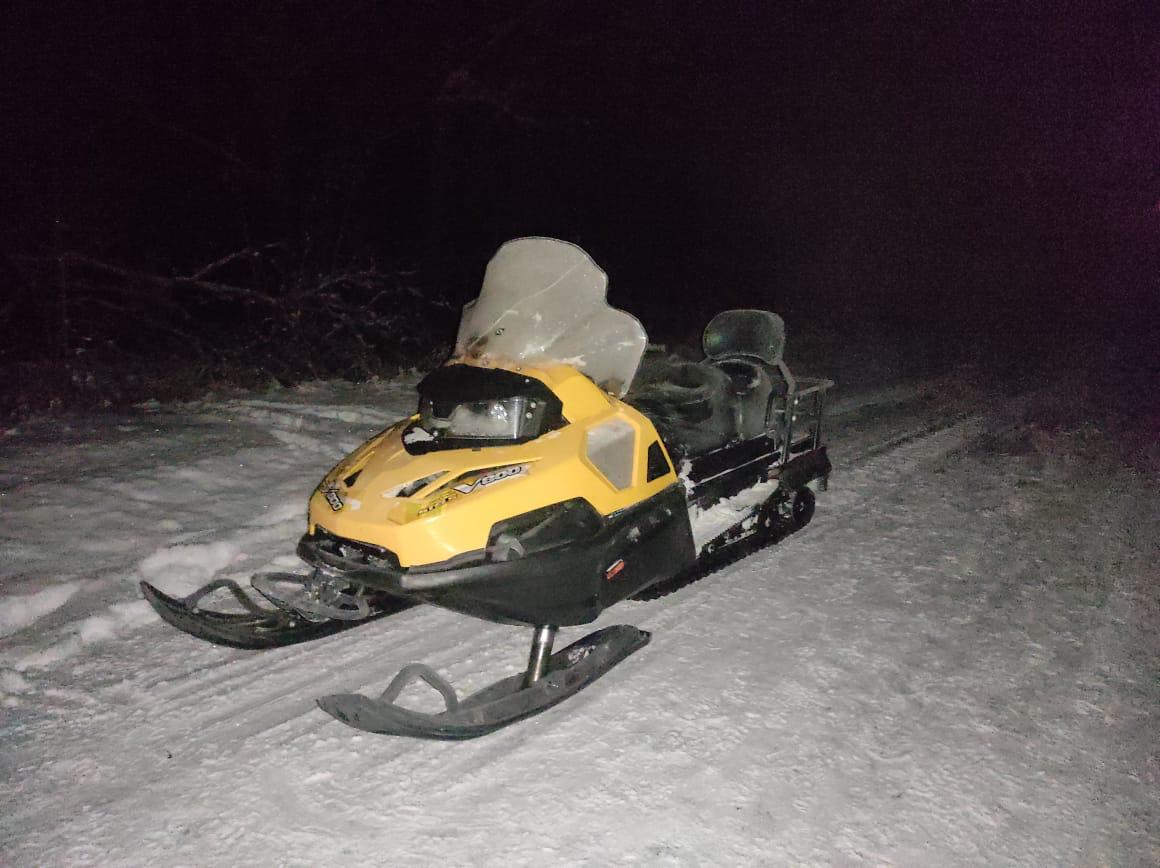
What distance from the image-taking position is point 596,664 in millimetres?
3004

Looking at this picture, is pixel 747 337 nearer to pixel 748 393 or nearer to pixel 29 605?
pixel 748 393

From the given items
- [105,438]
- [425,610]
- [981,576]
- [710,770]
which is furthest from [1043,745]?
[105,438]

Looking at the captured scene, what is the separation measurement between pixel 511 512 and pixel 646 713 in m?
0.85

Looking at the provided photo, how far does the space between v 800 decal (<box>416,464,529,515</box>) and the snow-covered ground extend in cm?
73

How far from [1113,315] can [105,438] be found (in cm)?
1981

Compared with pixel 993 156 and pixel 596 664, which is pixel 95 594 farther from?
pixel 993 156

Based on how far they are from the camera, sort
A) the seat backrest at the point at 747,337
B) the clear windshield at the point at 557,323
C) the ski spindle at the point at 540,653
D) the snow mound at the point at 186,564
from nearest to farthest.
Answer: the ski spindle at the point at 540,653 < the clear windshield at the point at 557,323 < the snow mound at the point at 186,564 < the seat backrest at the point at 747,337

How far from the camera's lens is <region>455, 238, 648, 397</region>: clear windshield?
3330 mm

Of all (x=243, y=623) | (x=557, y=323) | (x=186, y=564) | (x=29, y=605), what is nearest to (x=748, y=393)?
(x=557, y=323)

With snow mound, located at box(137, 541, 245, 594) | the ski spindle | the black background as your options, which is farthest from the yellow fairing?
the black background

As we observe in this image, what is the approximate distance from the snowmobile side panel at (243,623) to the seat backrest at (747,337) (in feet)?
8.25

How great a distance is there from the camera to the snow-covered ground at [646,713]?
7.69 ft

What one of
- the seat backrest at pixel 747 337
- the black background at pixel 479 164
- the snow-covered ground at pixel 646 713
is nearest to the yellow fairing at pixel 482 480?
the snow-covered ground at pixel 646 713

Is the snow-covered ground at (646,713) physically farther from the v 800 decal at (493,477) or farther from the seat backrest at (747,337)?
the seat backrest at (747,337)
